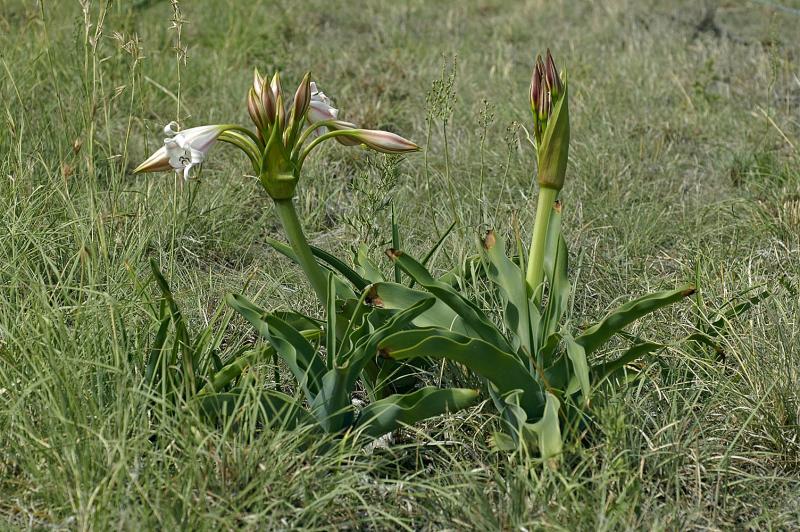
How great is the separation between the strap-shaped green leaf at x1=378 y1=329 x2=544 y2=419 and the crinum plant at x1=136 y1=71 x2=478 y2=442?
5cm

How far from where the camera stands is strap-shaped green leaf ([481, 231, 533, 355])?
7.66ft

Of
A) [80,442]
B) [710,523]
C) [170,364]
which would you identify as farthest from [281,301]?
[710,523]

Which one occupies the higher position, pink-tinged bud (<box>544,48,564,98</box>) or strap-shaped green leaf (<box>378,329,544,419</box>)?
pink-tinged bud (<box>544,48,564,98</box>)

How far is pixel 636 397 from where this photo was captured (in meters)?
2.37

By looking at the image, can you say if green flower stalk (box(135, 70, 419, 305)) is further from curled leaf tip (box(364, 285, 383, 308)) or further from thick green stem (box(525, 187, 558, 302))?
thick green stem (box(525, 187, 558, 302))

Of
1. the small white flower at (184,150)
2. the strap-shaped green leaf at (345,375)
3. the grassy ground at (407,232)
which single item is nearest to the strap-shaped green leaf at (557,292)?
the grassy ground at (407,232)

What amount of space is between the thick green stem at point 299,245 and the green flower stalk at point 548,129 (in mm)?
542

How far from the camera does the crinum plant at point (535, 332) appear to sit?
2.16 m

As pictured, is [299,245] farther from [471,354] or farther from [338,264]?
[471,354]

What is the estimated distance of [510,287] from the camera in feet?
7.80

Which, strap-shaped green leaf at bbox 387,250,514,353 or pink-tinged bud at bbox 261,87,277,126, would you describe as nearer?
pink-tinged bud at bbox 261,87,277,126

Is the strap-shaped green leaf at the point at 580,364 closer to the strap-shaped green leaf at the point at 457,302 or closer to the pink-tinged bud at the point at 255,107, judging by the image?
the strap-shaped green leaf at the point at 457,302

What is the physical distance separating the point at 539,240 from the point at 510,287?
0.44 feet

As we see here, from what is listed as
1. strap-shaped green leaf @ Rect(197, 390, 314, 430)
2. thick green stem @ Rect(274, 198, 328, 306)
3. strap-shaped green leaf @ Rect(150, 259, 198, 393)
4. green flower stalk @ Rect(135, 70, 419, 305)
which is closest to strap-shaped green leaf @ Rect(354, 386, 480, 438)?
strap-shaped green leaf @ Rect(197, 390, 314, 430)
